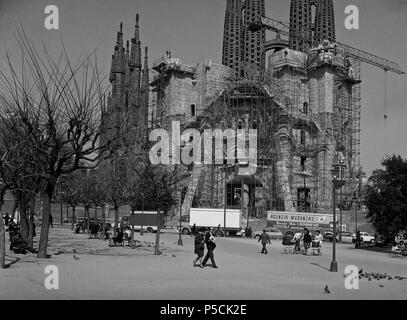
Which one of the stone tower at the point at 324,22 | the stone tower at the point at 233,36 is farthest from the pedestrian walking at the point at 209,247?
the stone tower at the point at 233,36

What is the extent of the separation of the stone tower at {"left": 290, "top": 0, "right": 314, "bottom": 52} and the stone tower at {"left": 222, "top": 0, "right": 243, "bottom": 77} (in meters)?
11.8

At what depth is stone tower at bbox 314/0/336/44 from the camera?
88812 mm

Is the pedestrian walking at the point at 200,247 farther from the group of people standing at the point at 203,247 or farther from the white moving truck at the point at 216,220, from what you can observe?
the white moving truck at the point at 216,220

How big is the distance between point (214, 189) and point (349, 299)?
180 feet

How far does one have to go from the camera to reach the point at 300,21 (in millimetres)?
87812

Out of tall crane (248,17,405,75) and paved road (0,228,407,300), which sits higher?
tall crane (248,17,405,75)

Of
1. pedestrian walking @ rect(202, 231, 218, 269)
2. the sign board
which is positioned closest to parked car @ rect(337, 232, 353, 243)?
the sign board

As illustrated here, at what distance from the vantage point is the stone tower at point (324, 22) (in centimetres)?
8881

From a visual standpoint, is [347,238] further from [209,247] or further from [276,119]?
[209,247]

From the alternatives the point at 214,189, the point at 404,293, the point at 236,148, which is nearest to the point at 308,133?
the point at 236,148

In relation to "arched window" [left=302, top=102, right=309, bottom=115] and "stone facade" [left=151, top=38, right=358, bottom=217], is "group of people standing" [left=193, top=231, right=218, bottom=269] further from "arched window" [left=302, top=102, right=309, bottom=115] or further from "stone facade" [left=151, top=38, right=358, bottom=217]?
"arched window" [left=302, top=102, right=309, bottom=115]

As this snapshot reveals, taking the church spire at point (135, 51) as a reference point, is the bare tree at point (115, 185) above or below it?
below

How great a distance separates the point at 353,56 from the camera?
76.2m

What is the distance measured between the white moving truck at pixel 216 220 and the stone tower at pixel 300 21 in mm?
47027
